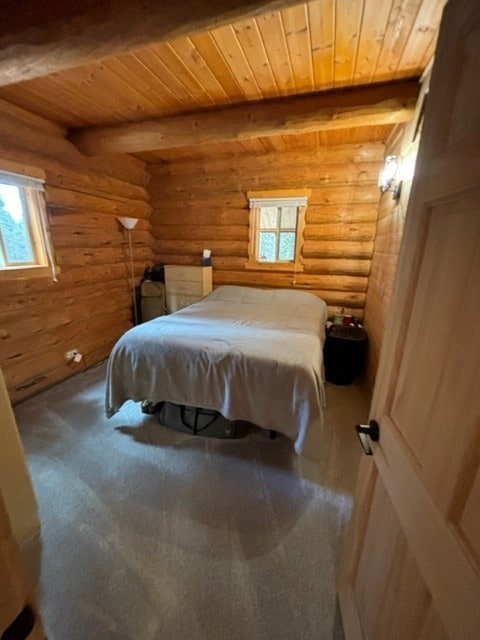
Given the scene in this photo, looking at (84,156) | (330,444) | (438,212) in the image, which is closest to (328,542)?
(330,444)

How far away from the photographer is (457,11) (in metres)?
0.60

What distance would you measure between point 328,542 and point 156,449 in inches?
49.1

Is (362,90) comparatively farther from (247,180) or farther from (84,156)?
(84,156)

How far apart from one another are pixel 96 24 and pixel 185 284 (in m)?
2.81

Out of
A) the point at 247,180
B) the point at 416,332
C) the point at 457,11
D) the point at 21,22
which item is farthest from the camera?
the point at 247,180

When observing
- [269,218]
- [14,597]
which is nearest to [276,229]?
[269,218]

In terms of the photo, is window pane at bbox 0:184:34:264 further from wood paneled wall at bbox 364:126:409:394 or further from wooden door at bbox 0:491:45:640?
wood paneled wall at bbox 364:126:409:394

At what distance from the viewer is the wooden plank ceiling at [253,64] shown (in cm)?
139

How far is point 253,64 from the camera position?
1.73 metres

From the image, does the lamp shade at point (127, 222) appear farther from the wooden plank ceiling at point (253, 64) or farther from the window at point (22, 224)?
the wooden plank ceiling at point (253, 64)

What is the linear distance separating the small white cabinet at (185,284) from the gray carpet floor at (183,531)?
206 centimetres

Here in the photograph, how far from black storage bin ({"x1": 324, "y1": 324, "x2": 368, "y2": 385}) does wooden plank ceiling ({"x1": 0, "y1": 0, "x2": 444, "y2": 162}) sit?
219 cm

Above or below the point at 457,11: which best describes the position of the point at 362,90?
above

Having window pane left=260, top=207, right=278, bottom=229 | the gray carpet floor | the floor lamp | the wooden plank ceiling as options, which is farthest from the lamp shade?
the gray carpet floor
